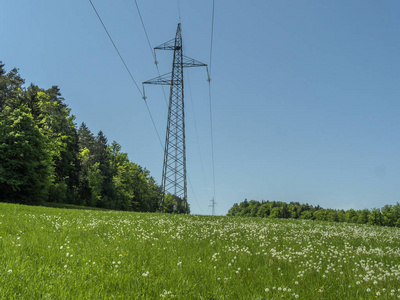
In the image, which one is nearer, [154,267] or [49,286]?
[49,286]

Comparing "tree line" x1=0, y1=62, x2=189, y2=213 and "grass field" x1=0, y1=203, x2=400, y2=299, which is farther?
"tree line" x1=0, y1=62, x2=189, y2=213

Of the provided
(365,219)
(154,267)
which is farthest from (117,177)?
(365,219)

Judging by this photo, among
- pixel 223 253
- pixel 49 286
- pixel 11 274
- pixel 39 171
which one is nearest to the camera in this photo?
pixel 49 286

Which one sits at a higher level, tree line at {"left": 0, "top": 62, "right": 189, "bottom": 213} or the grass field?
tree line at {"left": 0, "top": 62, "right": 189, "bottom": 213}

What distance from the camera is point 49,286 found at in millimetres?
3664

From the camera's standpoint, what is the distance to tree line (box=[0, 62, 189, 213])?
32.9m

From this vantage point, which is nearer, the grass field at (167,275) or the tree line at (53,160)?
the grass field at (167,275)

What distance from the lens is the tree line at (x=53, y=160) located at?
32.9m

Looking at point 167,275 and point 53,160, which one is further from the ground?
point 53,160

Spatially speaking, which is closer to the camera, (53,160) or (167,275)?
(167,275)

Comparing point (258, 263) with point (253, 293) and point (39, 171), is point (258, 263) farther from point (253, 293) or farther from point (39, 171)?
point (39, 171)

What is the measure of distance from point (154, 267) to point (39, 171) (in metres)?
36.5

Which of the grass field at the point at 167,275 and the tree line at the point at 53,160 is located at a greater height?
the tree line at the point at 53,160

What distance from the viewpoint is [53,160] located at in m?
48.8
